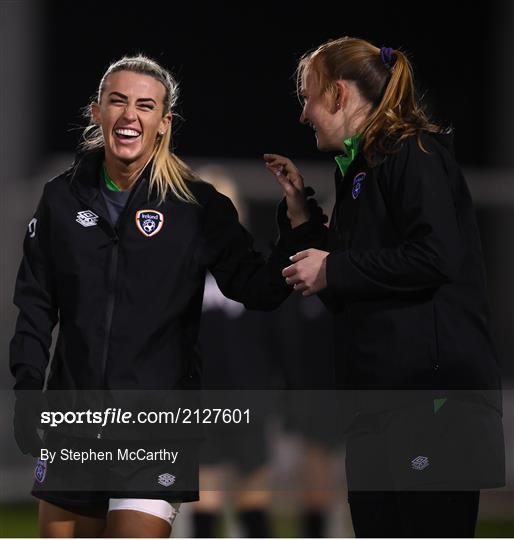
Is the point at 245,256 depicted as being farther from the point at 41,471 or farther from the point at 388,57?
the point at 41,471

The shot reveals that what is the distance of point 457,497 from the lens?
8.50ft

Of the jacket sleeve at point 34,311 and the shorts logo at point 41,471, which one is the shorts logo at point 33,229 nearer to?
the jacket sleeve at point 34,311

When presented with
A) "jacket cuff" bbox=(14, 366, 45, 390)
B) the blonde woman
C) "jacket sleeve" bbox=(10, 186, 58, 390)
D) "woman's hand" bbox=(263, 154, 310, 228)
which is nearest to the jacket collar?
the blonde woman

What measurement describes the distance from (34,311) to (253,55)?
9.27 metres

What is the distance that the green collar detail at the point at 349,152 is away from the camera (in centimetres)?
276

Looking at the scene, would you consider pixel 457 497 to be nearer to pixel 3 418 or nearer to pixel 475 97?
pixel 3 418

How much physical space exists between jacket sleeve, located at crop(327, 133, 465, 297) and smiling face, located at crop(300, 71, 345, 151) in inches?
9.3

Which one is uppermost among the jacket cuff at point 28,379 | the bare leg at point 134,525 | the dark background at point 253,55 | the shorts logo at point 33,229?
the dark background at point 253,55

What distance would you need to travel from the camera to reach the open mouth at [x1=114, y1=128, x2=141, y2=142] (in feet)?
10.0

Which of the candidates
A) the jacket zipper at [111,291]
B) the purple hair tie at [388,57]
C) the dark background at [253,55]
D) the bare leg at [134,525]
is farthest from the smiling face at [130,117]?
the dark background at [253,55]

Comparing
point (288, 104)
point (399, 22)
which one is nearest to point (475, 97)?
point (399, 22)

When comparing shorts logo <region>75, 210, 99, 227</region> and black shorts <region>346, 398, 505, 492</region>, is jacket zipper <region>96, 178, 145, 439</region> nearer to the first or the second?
shorts logo <region>75, 210, 99, 227</region>

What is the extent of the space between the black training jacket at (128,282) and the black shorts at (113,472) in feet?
0.55

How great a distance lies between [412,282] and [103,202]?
0.97 metres
